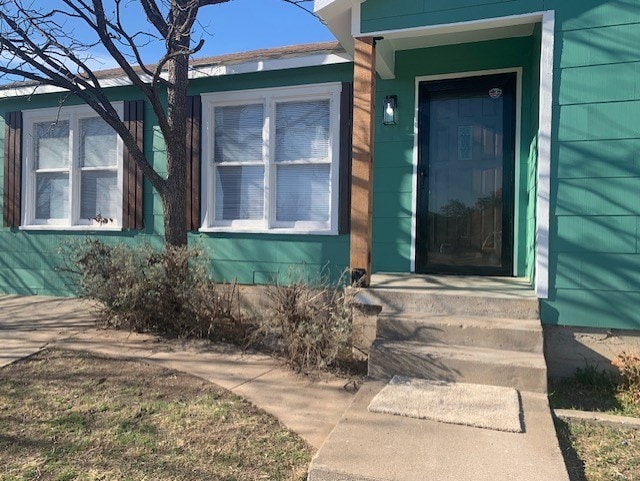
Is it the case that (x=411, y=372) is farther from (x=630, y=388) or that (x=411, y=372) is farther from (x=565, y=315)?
(x=630, y=388)

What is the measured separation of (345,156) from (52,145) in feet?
14.8

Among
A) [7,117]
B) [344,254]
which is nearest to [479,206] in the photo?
[344,254]

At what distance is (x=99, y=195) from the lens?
6664mm

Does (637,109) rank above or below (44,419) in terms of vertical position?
above

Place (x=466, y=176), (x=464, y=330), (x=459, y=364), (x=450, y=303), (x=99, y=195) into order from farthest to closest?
(x=99, y=195) < (x=466, y=176) < (x=450, y=303) < (x=464, y=330) < (x=459, y=364)

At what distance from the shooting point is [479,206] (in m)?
5.04

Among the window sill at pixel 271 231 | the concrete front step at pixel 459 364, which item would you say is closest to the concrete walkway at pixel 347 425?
the concrete front step at pixel 459 364

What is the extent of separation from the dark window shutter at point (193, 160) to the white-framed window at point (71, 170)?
1.10 meters

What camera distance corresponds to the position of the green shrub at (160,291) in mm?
4594

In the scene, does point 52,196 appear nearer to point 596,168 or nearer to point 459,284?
point 459,284

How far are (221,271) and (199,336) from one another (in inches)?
54.6

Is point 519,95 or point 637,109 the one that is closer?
point 637,109

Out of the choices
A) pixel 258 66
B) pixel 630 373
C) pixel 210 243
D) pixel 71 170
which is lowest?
pixel 630 373

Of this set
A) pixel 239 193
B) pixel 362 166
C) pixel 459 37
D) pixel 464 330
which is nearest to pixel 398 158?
pixel 362 166
